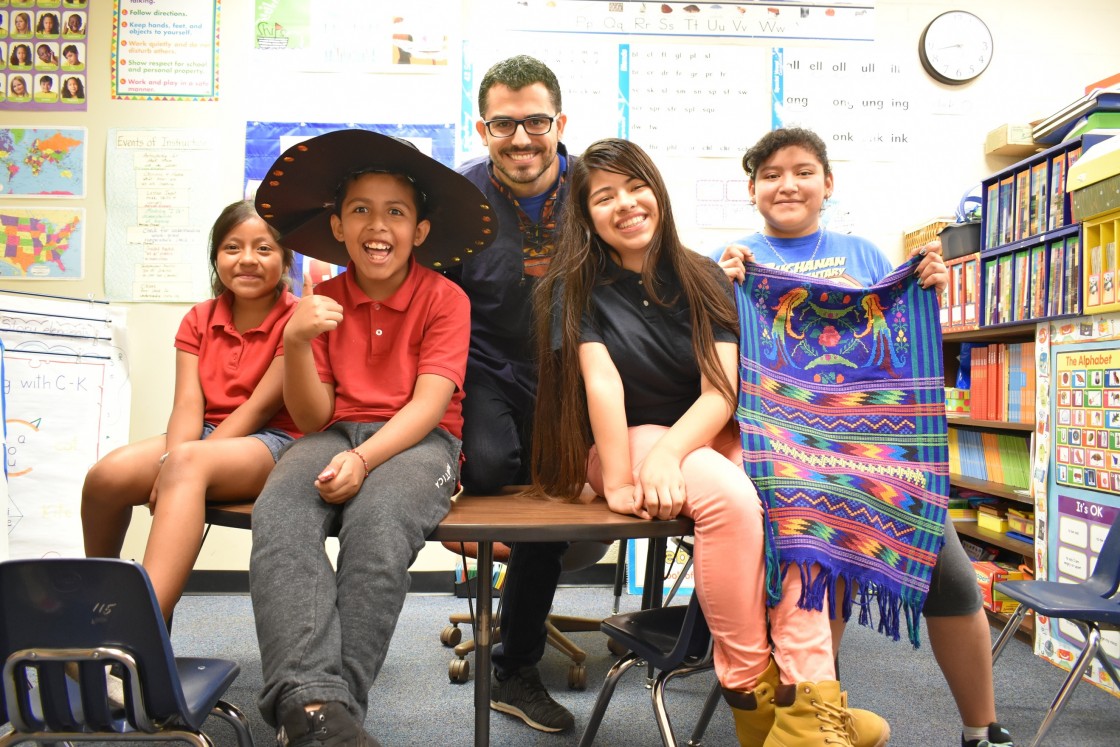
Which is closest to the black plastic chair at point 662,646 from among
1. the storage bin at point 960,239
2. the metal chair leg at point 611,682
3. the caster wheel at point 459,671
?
the metal chair leg at point 611,682

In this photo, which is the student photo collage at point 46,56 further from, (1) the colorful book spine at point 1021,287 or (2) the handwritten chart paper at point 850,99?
(1) the colorful book spine at point 1021,287

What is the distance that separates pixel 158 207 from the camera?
12.0 feet

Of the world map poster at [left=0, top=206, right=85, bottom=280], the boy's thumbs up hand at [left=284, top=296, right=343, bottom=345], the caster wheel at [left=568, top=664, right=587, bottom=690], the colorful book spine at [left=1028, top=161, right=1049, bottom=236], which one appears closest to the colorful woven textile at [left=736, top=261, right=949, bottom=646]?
the boy's thumbs up hand at [left=284, top=296, right=343, bottom=345]

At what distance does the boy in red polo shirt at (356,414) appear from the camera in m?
1.19

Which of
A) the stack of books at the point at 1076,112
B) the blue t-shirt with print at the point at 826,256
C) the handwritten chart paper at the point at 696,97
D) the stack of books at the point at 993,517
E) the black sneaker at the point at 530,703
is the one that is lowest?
the black sneaker at the point at 530,703

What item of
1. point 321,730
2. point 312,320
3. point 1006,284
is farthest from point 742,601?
point 1006,284

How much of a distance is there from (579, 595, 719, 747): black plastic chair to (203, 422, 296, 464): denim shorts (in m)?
0.83

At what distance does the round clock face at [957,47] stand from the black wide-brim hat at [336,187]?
301 cm

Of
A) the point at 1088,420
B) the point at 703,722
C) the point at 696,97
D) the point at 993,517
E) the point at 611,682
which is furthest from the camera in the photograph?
the point at 696,97

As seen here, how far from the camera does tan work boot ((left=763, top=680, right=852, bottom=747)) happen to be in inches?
47.9

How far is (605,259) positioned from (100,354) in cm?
256

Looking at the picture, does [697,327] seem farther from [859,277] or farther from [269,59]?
[269,59]

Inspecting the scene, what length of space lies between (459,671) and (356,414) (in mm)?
1199

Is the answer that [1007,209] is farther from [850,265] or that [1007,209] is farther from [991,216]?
[850,265]
